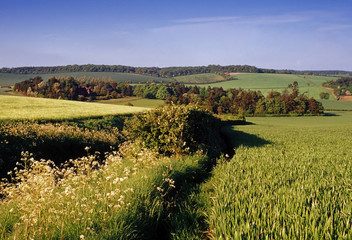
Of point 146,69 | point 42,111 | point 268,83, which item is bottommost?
point 42,111

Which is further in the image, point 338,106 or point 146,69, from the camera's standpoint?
point 146,69

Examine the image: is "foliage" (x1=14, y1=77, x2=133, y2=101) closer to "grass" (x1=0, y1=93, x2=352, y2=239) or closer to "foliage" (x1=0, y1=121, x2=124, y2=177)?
"foliage" (x1=0, y1=121, x2=124, y2=177)

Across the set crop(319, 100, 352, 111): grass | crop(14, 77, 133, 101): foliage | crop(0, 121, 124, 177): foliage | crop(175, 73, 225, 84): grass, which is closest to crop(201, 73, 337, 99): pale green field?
crop(175, 73, 225, 84): grass

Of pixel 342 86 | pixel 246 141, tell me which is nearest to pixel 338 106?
pixel 342 86

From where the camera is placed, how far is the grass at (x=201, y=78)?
504ft

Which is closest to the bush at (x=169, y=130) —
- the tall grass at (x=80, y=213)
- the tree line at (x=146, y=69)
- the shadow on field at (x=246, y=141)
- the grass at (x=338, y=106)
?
the tall grass at (x=80, y=213)

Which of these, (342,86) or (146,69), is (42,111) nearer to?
(342,86)

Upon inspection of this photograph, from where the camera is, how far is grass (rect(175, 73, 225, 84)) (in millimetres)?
153500

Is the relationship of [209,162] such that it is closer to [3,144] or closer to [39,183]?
[39,183]

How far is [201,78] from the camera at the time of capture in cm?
15975

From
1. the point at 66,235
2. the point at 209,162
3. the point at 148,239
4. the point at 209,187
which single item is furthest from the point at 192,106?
the point at 66,235

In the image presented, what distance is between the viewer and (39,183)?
416 centimetres

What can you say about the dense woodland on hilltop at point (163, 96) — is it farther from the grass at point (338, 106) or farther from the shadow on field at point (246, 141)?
the shadow on field at point (246, 141)

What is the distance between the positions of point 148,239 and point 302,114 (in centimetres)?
8284
